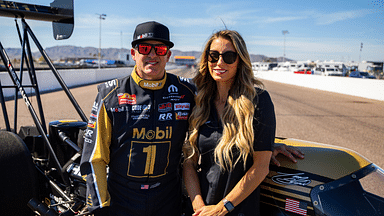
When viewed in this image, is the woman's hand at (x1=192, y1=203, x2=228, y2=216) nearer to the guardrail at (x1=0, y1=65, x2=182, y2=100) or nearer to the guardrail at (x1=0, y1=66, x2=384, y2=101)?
the guardrail at (x1=0, y1=66, x2=384, y2=101)

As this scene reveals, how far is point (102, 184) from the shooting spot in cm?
184

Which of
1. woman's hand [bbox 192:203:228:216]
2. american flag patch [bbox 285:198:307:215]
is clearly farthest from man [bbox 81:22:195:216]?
american flag patch [bbox 285:198:307:215]

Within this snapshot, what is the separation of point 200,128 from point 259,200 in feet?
2.10

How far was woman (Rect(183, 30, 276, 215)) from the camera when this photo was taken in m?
1.76

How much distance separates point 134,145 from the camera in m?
1.89

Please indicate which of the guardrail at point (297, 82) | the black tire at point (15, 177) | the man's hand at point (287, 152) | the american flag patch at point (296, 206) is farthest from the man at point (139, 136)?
the guardrail at point (297, 82)

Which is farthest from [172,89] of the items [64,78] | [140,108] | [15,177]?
[64,78]

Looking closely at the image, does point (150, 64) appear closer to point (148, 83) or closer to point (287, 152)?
point (148, 83)

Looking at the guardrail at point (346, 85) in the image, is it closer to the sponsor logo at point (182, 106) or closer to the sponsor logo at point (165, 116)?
the sponsor logo at point (182, 106)

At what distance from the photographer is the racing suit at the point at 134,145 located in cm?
184

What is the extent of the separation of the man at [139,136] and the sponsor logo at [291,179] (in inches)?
28.7

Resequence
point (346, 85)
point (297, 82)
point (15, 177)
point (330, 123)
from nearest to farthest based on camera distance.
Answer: point (15, 177) → point (330, 123) → point (346, 85) → point (297, 82)

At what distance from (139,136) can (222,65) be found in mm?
759

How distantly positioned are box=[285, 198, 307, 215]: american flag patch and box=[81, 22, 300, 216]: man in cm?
32
